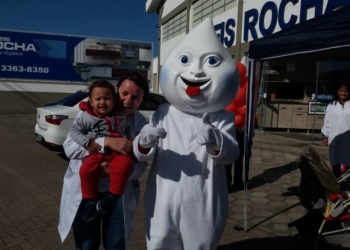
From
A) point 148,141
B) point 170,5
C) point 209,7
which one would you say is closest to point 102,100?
point 148,141

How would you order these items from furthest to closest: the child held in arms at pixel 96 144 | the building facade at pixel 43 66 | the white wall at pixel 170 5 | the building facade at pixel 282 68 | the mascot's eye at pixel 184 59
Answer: the white wall at pixel 170 5, the building facade at pixel 43 66, the building facade at pixel 282 68, the mascot's eye at pixel 184 59, the child held in arms at pixel 96 144

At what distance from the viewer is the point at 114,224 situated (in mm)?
2244

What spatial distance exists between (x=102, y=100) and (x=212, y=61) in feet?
2.34

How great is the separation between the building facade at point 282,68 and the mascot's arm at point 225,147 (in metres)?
8.11

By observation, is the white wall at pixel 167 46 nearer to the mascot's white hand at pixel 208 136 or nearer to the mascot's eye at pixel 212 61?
the mascot's eye at pixel 212 61

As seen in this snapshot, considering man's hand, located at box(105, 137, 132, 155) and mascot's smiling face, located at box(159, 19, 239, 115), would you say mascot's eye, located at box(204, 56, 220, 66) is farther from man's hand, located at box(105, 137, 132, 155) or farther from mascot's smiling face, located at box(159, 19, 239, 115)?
man's hand, located at box(105, 137, 132, 155)

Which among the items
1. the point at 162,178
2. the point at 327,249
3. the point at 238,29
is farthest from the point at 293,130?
the point at 162,178

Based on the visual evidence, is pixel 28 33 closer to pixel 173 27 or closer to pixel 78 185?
pixel 173 27

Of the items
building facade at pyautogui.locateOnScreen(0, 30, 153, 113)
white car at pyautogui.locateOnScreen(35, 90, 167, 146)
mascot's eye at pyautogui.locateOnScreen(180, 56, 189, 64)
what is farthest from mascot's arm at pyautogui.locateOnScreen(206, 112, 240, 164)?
building facade at pyautogui.locateOnScreen(0, 30, 153, 113)

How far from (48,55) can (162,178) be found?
17222mm

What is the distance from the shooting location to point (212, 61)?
2123 millimetres

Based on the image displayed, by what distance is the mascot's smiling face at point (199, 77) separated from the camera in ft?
6.79

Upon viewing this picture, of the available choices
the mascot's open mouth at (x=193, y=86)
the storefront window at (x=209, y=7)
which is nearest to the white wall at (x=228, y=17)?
the storefront window at (x=209, y=7)

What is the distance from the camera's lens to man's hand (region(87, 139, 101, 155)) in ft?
6.63
